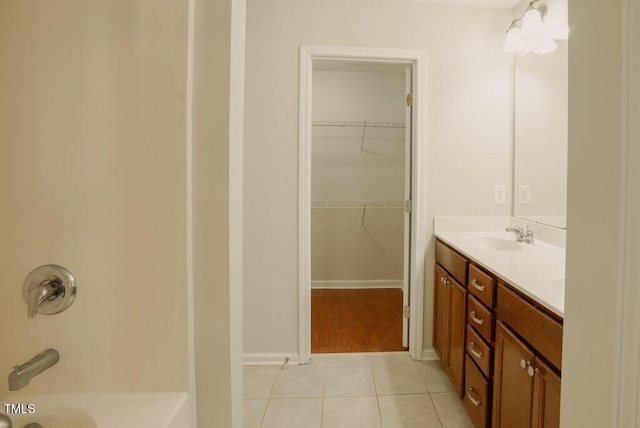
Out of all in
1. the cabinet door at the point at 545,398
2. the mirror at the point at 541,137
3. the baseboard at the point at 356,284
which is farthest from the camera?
the baseboard at the point at 356,284

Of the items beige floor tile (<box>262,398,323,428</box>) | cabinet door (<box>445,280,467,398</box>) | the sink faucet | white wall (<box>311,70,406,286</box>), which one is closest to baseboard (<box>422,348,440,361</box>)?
cabinet door (<box>445,280,467,398</box>)

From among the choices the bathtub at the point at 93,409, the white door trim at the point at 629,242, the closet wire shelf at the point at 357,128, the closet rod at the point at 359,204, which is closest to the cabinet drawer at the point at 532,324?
the white door trim at the point at 629,242

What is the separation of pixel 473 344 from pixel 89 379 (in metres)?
1.48

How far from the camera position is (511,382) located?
108cm

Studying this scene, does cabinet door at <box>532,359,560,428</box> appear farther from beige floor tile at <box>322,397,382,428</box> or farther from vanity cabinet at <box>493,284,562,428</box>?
beige floor tile at <box>322,397,382,428</box>

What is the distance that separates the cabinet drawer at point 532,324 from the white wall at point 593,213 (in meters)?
0.31

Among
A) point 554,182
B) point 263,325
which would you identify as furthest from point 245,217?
point 554,182

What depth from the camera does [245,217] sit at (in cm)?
195

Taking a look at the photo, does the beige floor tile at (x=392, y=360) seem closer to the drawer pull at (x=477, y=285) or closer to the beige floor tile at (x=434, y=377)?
the beige floor tile at (x=434, y=377)

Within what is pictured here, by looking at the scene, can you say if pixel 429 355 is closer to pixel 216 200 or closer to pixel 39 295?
pixel 216 200

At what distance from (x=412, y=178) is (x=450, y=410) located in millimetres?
1379

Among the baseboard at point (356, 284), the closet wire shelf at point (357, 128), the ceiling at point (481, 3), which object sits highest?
the ceiling at point (481, 3)

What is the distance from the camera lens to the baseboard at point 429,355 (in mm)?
2014

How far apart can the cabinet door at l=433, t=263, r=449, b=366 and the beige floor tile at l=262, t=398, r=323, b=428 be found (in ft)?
2.63
